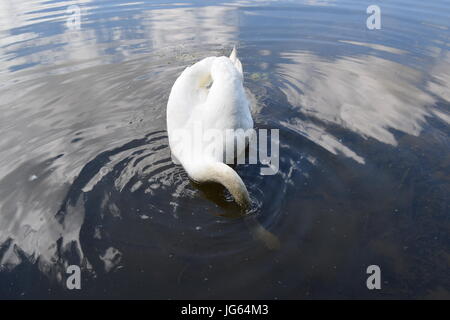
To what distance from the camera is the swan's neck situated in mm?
4227

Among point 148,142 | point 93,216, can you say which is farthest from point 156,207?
point 148,142

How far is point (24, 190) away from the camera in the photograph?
547 cm

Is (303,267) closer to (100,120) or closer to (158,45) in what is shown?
(100,120)

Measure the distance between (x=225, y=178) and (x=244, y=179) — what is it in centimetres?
118

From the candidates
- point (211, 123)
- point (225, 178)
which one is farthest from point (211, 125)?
point (225, 178)

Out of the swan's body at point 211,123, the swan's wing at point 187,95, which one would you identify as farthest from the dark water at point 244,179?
the swan's wing at point 187,95

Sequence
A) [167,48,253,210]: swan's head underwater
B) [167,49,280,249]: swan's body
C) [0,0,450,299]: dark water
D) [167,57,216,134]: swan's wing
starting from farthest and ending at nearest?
[167,57,216,134]: swan's wing, [167,48,253,210]: swan's head underwater, [167,49,280,249]: swan's body, [0,0,450,299]: dark water

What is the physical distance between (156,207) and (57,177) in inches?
70.1

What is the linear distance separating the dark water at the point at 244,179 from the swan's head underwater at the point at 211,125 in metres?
0.45

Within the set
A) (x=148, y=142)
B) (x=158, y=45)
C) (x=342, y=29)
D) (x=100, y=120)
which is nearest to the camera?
(x=148, y=142)

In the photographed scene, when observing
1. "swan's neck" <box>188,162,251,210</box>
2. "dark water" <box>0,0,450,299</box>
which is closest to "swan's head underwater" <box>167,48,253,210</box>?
"swan's neck" <box>188,162,251,210</box>

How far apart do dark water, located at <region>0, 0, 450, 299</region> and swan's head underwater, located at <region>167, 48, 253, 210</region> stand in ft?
1.48

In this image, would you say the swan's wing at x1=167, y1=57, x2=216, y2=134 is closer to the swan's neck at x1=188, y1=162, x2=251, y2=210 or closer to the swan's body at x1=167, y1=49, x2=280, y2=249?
the swan's body at x1=167, y1=49, x2=280, y2=249
